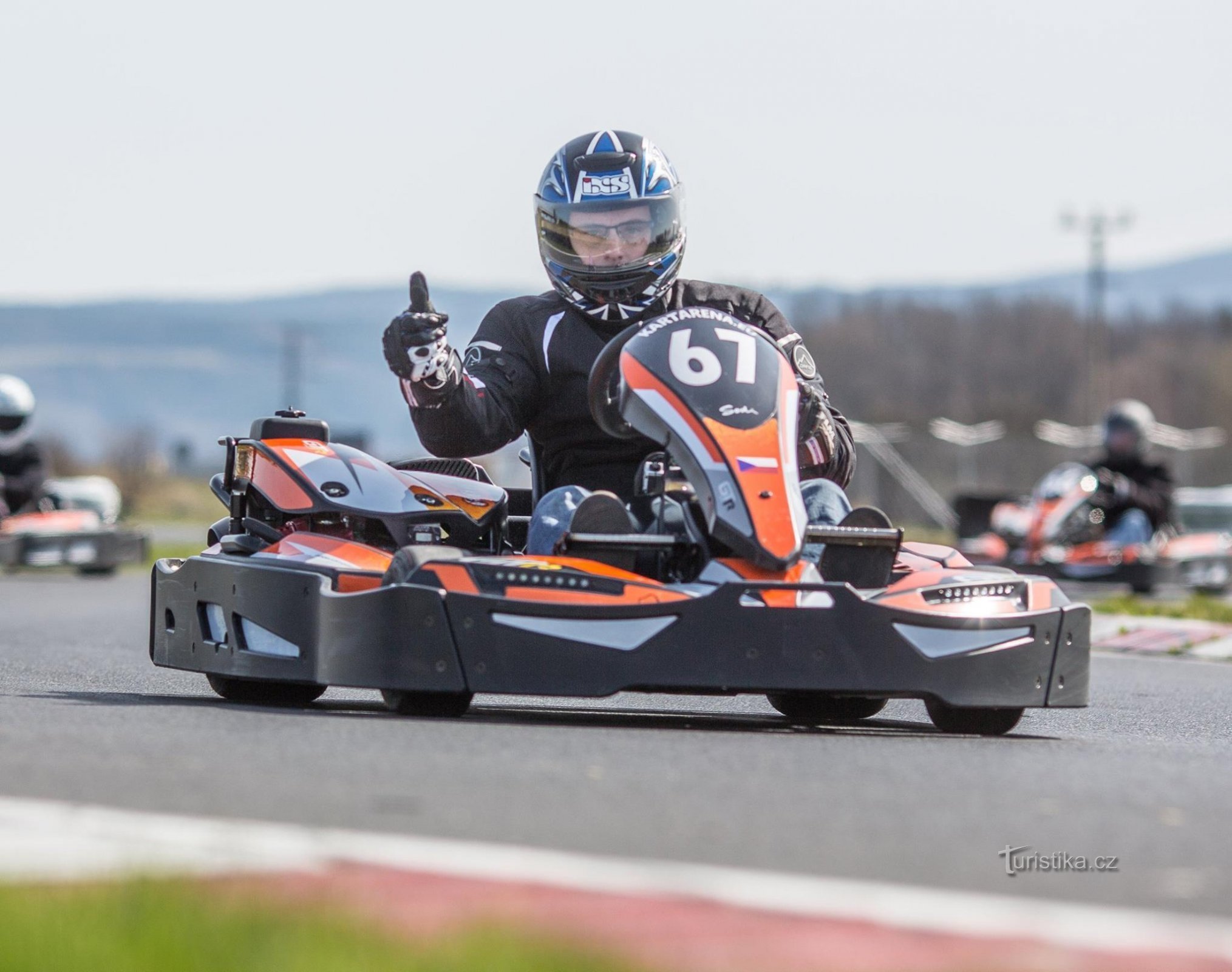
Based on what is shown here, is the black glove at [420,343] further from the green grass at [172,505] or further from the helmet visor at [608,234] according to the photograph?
the green grass at [172,505]

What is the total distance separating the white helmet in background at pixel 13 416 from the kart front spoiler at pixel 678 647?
1453 centimetres

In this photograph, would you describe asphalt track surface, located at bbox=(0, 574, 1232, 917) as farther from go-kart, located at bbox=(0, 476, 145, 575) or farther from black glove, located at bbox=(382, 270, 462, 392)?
go-kart, located at bbox=(0, 476, 145, 575)

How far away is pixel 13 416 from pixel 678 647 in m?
15.6

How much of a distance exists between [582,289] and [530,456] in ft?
1.95

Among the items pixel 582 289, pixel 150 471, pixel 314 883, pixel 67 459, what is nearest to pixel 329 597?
pixel 582 289

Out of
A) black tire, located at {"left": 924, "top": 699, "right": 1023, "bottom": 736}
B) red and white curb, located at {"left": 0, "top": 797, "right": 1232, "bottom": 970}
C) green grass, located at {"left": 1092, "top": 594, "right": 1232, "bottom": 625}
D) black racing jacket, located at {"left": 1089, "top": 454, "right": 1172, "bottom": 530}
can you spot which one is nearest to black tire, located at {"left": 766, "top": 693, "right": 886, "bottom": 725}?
black tire, located at {"left": 924, "top": 699, "right": 1023, "bottom": 736}

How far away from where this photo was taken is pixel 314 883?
123 inches

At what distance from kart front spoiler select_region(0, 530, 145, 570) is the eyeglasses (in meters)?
12.8

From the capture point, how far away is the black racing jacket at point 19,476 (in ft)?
63.8

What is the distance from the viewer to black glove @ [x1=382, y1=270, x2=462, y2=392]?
625 cm

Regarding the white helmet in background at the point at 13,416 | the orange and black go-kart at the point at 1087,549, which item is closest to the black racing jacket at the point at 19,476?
the white helmet in background at the point at 13,416

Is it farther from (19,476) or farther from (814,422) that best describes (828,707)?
(19,476)

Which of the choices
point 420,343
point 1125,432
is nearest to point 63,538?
point 1125,432

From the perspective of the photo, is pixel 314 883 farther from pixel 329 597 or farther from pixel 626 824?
pixel 329 597
